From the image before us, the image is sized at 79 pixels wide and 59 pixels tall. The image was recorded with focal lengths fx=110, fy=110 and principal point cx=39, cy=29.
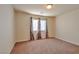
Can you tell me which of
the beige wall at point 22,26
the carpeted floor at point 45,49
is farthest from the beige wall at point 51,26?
the carpeted floor at point 45,49

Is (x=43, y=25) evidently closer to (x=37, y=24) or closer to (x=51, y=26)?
(x=37, y=24)

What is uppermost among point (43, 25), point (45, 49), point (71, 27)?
point (43, 25)

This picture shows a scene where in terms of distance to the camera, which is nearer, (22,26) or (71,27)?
(71,27)

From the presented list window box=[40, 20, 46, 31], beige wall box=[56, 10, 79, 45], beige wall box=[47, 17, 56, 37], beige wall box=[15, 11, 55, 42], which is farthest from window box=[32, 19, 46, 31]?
beige wall box=[56, 10, 79, 45]

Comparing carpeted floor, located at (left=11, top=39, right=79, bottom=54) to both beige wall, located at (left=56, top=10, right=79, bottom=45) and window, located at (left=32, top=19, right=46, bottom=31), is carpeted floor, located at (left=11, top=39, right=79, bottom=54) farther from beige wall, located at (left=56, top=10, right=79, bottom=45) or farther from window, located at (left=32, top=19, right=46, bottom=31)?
window, located at (left=32, top=19, right=46, bottom=31)

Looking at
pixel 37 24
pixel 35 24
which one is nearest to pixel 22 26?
pixel 35 24

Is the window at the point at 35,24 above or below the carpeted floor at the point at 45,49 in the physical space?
above

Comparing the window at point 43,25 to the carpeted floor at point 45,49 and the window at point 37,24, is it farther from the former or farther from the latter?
the carpeted floor at point 45,49

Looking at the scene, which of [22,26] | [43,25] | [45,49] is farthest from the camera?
[43,25]

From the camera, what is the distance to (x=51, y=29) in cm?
873

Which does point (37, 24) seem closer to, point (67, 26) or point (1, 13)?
point (67, 26)

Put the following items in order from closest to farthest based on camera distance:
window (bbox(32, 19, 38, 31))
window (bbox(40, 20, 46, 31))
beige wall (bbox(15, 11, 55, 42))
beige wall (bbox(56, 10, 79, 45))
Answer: beige wall (bbox(56, 10, 79, 45))
beige wall (bbox(15, 11, 55, 42))
window (bbox(32, 19, 38, 31))
window (bbox(40, 20, 46, 31))

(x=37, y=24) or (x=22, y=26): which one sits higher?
(x=37, y=24)

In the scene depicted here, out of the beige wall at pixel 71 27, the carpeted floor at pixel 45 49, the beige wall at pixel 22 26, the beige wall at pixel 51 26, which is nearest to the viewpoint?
the carpeted floor at pixel 45 49
